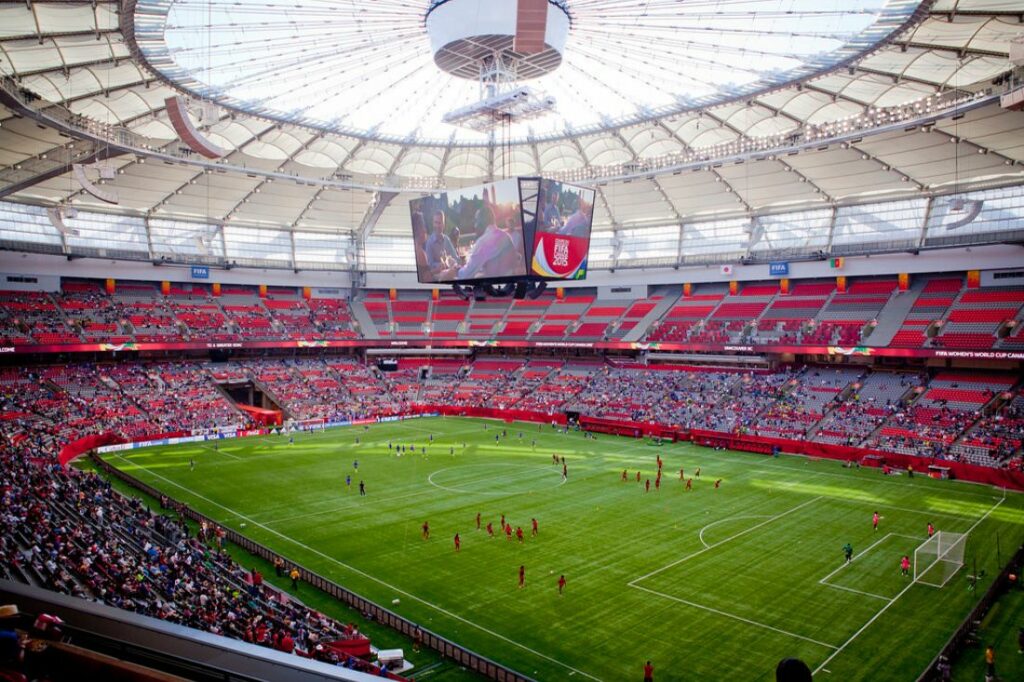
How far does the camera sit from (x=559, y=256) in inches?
1486

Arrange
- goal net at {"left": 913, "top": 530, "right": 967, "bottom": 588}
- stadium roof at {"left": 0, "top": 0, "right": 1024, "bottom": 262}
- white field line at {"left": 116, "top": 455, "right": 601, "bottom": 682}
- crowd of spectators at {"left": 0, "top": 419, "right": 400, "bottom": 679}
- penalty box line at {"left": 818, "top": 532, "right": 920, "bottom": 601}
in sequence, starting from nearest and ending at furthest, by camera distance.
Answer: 1. crowd of spectators at {"left": 0, "top": 419, "right": 400, "bottom": 679}
2. white field line at {"left": 116, "top": 455, "right": 601, "bottom": 682}
3. penalty box line at {"left": 818, "top": 532, "right": 920, "bottom": 601}
4. goal net at {"left": 913, "top": 530, "right": 967, "bottom": 588}
5. stadium roof at {"left": 0, "top": 0, "right": 1024, "bottom": 262}

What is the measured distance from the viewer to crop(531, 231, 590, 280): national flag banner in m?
36.7

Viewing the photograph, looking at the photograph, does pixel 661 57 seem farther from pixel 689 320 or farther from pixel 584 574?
pixel 689 320

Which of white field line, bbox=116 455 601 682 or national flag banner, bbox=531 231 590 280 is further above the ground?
national flag banner, bbox=531 231 590 280

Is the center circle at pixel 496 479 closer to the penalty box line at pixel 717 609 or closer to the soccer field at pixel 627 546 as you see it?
the soccer field at pixel 627 546

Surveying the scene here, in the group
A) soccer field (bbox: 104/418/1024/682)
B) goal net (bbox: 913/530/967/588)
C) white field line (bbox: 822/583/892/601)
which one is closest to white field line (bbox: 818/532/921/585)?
soccer field (bbox: 104/418/1024/682)

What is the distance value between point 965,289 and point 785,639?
160 feet

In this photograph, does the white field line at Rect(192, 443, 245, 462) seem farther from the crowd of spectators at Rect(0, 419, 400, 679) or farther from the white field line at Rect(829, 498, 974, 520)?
the white field line at Rect(829, 498, 974, 520)

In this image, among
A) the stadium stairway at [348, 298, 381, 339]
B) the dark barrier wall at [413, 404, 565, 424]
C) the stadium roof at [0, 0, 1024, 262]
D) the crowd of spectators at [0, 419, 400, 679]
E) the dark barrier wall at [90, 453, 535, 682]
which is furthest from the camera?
the stadium stairway at [348, 298, 381, 339]

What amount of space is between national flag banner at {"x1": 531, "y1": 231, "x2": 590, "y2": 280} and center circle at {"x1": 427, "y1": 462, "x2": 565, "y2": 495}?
13.2 meters

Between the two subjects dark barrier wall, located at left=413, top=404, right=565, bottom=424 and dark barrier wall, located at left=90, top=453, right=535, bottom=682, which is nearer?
dark barrier wall, located at left=90, top=453, right=535, bottom=682

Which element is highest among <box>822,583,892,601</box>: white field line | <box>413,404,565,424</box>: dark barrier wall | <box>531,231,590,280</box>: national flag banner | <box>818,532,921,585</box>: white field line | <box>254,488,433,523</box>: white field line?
<box>531,231,590,280</box>: national flag banner

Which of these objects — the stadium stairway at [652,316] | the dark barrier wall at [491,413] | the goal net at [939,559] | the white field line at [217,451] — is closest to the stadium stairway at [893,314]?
the stadium stairway at [652,316]

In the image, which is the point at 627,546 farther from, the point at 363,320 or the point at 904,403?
the point at 363,320
